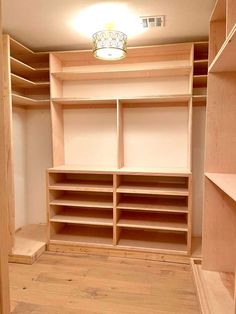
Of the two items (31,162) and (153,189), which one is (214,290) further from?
(31,162)

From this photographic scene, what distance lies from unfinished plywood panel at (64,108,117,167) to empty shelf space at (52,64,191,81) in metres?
0.39

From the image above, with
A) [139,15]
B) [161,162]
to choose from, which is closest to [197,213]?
[161,162]

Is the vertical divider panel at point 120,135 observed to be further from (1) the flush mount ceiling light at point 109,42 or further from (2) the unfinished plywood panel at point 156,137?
(1) the flush mount ceiling light at point 109,42

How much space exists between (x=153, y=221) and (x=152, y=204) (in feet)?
0.62

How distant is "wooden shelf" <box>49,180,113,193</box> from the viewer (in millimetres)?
2713

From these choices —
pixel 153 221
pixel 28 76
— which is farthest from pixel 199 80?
pixel 28 76

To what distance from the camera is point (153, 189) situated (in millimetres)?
2648

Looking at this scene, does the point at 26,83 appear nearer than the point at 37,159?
Yes

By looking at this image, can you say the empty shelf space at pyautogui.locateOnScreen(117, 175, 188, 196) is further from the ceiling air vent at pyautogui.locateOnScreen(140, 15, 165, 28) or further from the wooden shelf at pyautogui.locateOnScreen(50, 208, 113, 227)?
the ceiling air vent at pyautogui.locateOnScreen(140, 15, 165, 28)

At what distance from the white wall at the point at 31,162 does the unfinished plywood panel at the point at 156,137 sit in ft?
3.49

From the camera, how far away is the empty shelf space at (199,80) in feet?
8.64

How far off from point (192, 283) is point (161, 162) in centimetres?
133

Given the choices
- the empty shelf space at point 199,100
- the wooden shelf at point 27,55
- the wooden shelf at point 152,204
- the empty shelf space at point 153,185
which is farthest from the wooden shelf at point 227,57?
the wooden shelf at point 27,55

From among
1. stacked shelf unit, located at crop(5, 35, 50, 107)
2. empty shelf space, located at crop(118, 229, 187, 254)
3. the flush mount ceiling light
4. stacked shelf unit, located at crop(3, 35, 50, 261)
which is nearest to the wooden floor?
empty shelf space, located at crop(118, 229, 187, 254)
